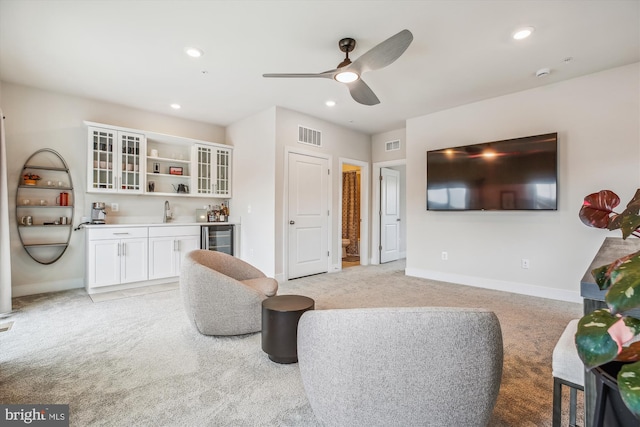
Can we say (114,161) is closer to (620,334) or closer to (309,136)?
(309,136)

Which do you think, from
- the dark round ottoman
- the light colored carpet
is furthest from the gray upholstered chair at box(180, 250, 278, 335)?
the dark round ottoman

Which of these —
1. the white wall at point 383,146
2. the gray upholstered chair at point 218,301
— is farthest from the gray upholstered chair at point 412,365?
the white wall at point 383,146

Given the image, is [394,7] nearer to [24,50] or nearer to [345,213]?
[24,50]

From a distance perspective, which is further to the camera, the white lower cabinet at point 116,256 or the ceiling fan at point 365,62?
the white lower cabinet at point 116,256

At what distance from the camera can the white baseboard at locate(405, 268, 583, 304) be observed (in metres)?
3.68

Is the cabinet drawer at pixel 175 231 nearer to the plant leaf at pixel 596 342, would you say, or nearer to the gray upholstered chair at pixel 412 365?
the gray upholstered chair at pixel 412 365

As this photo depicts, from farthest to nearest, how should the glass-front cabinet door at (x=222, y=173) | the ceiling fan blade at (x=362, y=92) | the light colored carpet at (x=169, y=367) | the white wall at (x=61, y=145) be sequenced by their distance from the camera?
the glass-front cabinet door at (x=222, y=173) → the white wall at (x=61, y=145) → the ceiling fan blade at (x=362, y=92) → the light colored carpet at (x=169, y=367)

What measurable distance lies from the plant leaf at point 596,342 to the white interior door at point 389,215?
576 cm

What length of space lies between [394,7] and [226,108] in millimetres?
3145

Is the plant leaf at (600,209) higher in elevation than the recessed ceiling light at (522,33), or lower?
lower

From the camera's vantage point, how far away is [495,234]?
4.23m

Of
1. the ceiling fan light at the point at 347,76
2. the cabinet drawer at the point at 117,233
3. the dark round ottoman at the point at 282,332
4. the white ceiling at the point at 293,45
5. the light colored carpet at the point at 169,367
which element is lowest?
the light colored carpet at the point at 169,367

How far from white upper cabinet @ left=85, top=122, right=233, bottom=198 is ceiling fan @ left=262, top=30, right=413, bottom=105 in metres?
3.00

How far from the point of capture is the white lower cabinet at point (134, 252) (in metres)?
3.89
